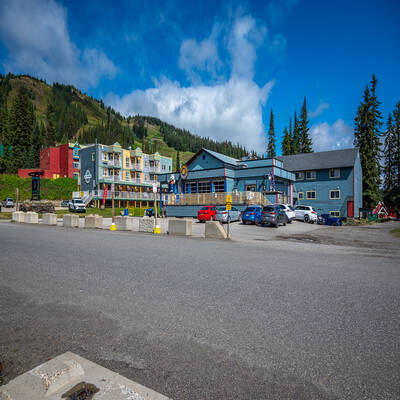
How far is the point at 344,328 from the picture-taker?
3531 mm

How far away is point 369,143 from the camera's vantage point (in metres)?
47.4

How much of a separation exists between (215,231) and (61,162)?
61174 millimetres

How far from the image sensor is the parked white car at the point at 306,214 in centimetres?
2969

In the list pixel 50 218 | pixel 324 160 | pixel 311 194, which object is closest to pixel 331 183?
pixel 311 194

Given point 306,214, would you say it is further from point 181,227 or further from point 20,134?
point 20,134

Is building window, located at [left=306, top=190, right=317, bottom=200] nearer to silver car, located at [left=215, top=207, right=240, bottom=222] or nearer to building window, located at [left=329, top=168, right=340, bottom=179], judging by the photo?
building window, located at [left=329, top=168, right=340, bottom=179]

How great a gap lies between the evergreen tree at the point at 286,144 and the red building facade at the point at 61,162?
1980 inches

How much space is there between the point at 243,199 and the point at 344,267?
22.9m

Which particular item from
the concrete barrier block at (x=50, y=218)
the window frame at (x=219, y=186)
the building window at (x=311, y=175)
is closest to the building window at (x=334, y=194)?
the building window at (x=311, y=175)

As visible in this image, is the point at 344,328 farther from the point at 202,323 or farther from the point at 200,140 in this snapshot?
the point at 200,140

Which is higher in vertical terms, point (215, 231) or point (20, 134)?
point (20, 134)

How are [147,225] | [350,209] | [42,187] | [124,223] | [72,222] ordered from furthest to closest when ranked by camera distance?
[42,187] → [350,209] → [72,222] → [124,223] → [147,225]

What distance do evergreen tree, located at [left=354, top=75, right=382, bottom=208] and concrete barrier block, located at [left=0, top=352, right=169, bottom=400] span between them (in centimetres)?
5166

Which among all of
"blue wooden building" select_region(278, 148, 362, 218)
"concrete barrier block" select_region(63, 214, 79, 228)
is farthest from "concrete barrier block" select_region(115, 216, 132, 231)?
"blue wooden building" select_region(278, 148, 362, 218)
